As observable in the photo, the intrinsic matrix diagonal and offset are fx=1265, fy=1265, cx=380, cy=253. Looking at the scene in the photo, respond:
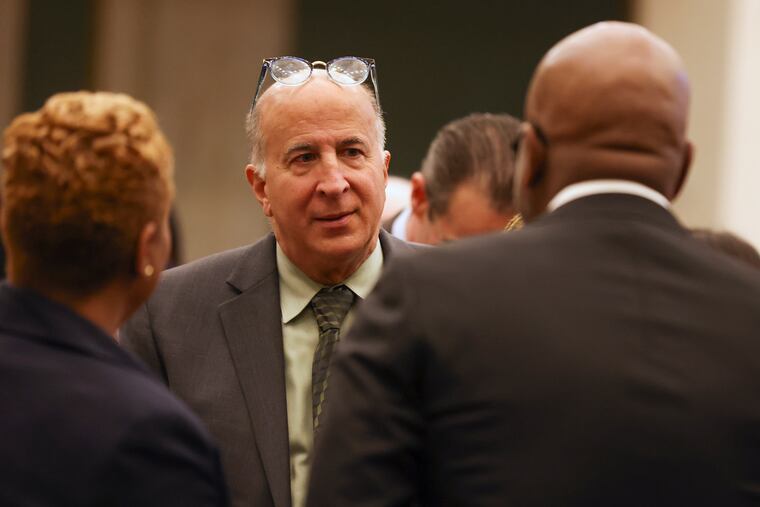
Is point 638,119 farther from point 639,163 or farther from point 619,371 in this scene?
point 619,371

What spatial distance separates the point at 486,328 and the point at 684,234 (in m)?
0.37

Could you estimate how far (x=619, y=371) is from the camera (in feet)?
5.92

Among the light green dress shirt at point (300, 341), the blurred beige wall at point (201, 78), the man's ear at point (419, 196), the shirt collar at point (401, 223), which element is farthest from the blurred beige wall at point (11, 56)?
the light green dress shirt at point (300, 341)

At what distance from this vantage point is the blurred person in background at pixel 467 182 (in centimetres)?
389

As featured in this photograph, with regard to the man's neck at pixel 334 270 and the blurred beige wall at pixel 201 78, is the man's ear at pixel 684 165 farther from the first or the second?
the blurred beige wall at pixel 201 78

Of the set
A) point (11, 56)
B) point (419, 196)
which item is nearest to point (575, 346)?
point (419, 196)

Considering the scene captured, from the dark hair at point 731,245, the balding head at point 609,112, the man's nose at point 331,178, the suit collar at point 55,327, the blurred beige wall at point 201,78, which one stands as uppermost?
the balding head at point 609,112

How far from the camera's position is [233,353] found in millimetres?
2920

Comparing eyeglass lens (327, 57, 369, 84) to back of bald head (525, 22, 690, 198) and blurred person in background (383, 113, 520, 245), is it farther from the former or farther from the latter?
back of bald head (525, 22, 690, 198)

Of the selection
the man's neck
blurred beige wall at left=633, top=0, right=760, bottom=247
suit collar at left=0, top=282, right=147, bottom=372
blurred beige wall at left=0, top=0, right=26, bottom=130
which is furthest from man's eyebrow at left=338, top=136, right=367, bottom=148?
blurred beige wall at left=0, top=0, right=26, bottom=130

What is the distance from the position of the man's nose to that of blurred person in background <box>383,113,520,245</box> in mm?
835

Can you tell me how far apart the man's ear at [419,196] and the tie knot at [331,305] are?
1.02 meters

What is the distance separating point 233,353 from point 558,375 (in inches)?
49.6

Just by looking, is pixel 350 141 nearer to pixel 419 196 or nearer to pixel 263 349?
pixel 263 349
